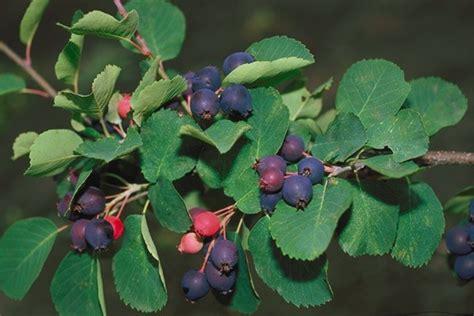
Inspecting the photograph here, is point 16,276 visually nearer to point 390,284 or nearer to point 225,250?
point 225,250

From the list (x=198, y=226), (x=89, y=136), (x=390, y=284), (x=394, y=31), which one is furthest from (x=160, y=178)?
(x=394, y=31)

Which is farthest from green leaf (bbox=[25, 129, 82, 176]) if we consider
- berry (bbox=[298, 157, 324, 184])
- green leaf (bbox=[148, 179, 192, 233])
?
berry (bbox=[298, 157, 324, 184])

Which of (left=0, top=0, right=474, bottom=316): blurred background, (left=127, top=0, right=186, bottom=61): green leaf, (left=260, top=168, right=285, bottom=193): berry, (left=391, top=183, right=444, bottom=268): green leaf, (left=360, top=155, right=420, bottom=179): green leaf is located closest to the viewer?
(left=360, top=155, right=420, bottom=179): green leaf

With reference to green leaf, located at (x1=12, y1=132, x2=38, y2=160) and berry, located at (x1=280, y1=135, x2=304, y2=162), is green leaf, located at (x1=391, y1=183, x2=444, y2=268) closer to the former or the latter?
berry, located at (x1=280, y1=135, x2=304, y2=162)

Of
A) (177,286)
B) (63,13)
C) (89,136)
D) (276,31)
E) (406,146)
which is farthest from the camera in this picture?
(63,13)

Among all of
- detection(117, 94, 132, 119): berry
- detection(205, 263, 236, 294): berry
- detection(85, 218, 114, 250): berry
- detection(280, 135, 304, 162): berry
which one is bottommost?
detection(205, 263, 236, 294): berry

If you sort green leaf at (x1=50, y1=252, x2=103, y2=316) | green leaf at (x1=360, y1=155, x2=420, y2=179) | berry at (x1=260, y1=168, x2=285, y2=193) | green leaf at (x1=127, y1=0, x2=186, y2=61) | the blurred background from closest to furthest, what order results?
green leaf at (x1=360, y1=155, x2=420, y2=179)
berry at (x1=260, y1=168, x2=285, y2=193)
green leaf at (x1=50, y1=252, x2=103, y2=316)
green leaf at (x1=127, y1=0, x2=186, y2=61)
the blurred background
